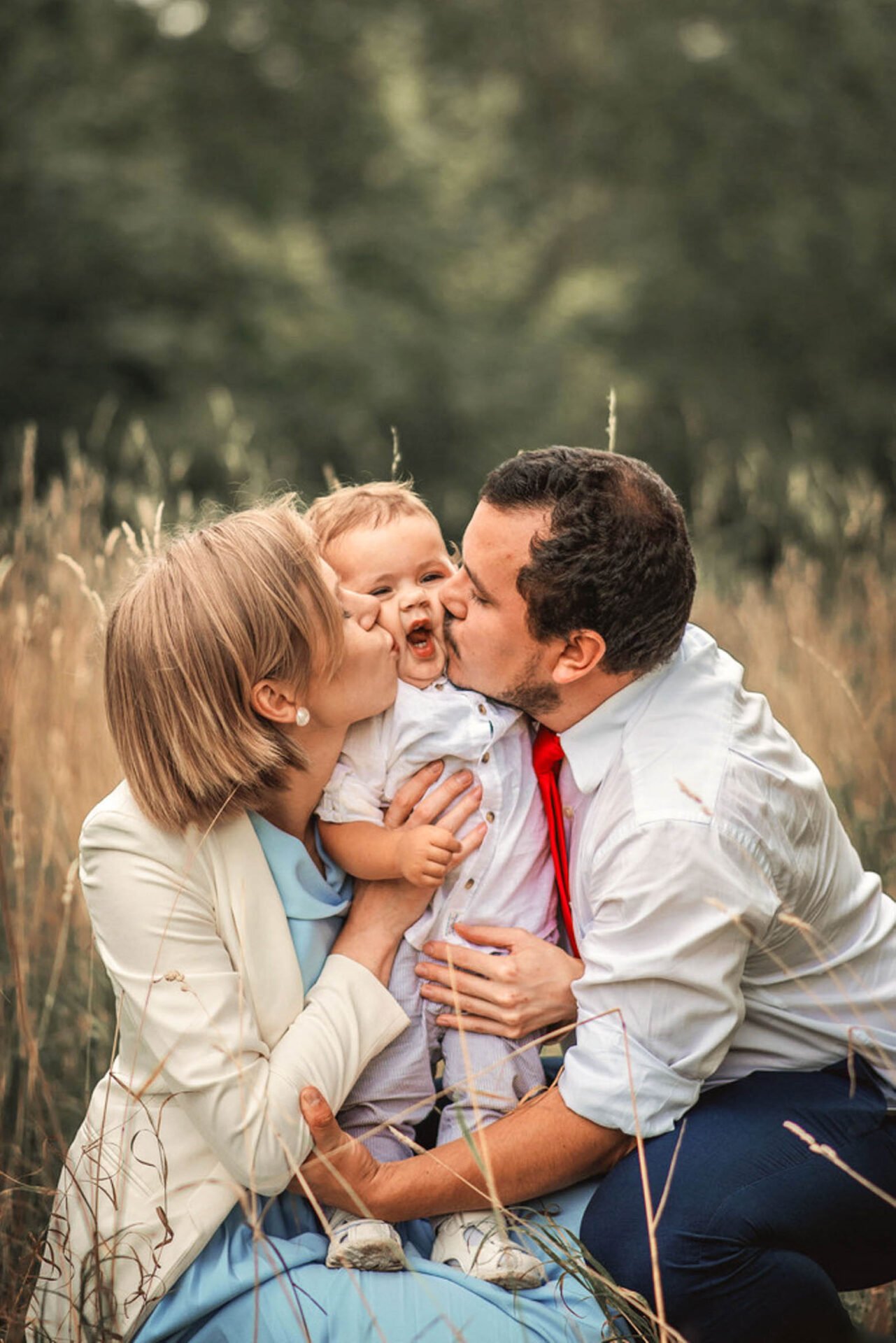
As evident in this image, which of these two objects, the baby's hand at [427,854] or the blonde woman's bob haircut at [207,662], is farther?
the baby's hand at [427,854]

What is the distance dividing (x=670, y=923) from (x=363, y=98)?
1305 cm

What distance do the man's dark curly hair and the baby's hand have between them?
0.40m

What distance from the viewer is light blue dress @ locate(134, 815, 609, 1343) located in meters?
2.08

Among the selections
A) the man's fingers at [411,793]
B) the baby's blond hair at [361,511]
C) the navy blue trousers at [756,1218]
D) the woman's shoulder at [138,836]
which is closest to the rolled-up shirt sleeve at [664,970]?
the navy blue trousers at [756,1218]

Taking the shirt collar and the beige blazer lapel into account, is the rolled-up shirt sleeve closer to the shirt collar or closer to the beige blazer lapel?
the shirt collar

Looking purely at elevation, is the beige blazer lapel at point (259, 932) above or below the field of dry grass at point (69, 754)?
above

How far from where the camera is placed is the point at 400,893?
2418 millimetres

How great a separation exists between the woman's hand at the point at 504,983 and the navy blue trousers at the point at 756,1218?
0.93 feet

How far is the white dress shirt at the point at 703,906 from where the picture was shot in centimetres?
216

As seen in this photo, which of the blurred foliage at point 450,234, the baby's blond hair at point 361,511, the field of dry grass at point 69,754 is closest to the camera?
the baby's blond hair at point 361,511

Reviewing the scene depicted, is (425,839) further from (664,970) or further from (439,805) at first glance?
(664,970)

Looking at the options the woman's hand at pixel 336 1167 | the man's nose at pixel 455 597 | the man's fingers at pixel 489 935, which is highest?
the man's nose at pixel 455 597

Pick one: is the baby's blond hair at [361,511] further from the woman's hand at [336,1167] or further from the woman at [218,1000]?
the woman's hand at [336,1167]

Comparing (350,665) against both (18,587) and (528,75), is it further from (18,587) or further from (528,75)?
(528,75)
